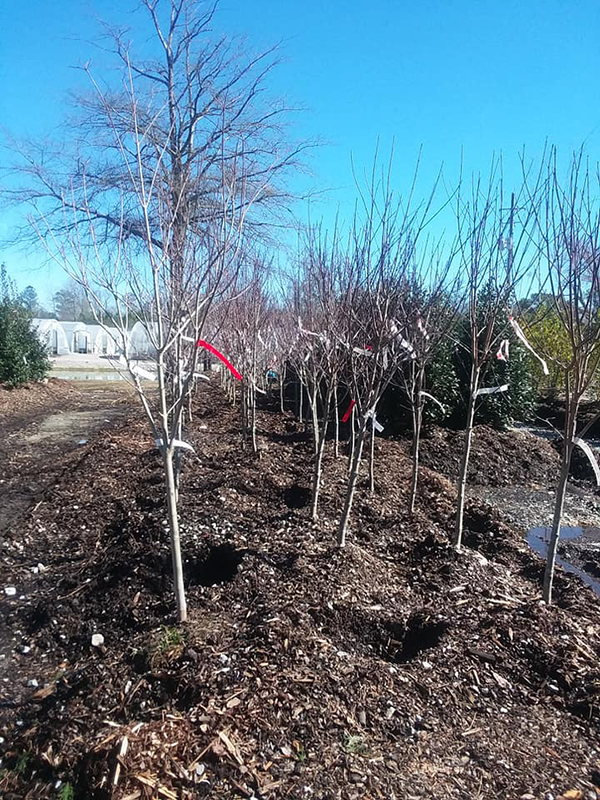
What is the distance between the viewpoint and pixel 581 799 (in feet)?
6.44

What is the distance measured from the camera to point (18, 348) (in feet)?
49.8

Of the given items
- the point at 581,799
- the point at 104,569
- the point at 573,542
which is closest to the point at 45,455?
the point at 104,569

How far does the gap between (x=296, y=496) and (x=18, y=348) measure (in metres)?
12.8

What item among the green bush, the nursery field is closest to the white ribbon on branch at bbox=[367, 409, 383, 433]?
the nursery field

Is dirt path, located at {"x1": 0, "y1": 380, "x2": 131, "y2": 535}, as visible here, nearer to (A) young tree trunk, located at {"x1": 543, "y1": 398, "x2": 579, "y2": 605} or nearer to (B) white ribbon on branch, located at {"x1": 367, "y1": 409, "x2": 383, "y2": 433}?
(B) white ribbon on branch, located at {"x1": 367, "y1": 409, "x2": 383, "y2": 433}

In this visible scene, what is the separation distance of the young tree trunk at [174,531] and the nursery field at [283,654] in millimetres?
113

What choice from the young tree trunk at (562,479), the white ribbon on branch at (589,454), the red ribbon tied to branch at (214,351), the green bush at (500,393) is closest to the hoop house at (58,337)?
the green bush at (500,393)

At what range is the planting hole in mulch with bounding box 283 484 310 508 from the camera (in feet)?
17.8

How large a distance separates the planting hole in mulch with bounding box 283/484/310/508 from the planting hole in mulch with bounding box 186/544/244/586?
135cm

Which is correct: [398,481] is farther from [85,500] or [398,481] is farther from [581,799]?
[581,799]

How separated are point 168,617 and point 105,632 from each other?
17.5 inches

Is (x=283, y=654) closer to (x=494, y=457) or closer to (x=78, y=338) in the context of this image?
(x=494, y=457)

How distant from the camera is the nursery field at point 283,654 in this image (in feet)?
6.78

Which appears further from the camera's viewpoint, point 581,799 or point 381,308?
point 381,308
